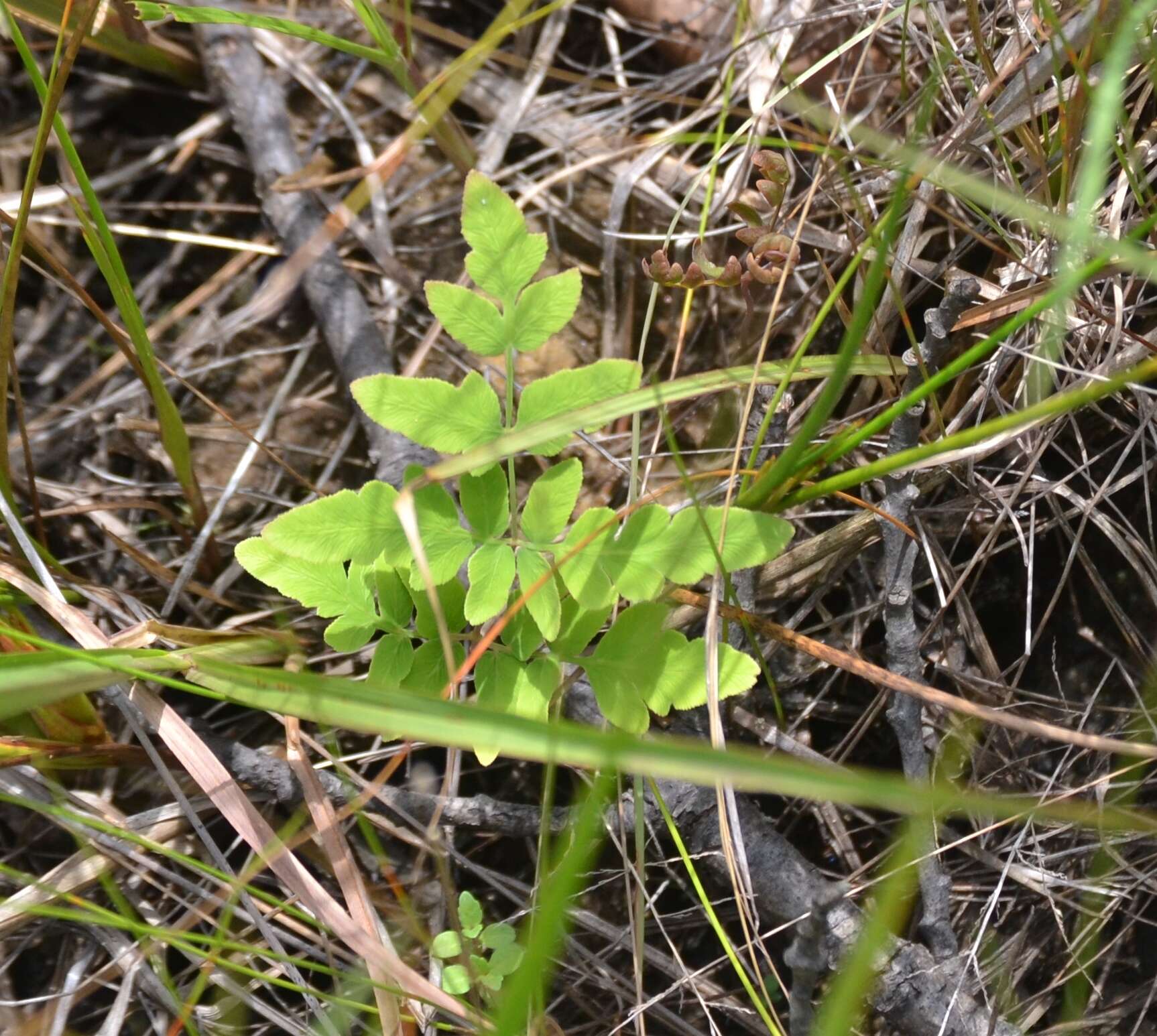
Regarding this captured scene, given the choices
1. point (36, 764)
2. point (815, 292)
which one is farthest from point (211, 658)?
point (815, 292)

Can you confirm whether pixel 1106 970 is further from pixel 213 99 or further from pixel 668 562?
pixel 213 99

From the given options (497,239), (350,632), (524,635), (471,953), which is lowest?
(471,953)

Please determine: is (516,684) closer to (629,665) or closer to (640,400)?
(629,665)

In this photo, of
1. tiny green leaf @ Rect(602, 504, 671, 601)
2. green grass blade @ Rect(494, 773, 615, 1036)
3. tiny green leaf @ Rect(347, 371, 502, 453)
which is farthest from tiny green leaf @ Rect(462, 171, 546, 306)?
green grass blade @ Rect(494, 773, 615, 1036)

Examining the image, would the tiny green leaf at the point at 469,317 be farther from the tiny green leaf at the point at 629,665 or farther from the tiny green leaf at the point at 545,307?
the tiny green leaf at the point at 629,665

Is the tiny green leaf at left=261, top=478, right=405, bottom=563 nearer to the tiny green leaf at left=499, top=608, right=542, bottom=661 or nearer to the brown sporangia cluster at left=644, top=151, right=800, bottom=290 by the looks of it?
the tiny green leaf at left=499, top=608, right=542, bottom=661

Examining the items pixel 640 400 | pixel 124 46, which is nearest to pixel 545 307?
pixel 640 400

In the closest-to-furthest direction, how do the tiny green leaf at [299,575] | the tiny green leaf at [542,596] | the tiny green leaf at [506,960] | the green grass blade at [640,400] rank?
the green grass blade at [640,400] < the tiny green leaf at [542,596] < the tiny green leaf at [299,575] < the tiny green leaf at [506,960]

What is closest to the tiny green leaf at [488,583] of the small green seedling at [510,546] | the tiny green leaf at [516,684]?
the small green seedling at [510,546]
